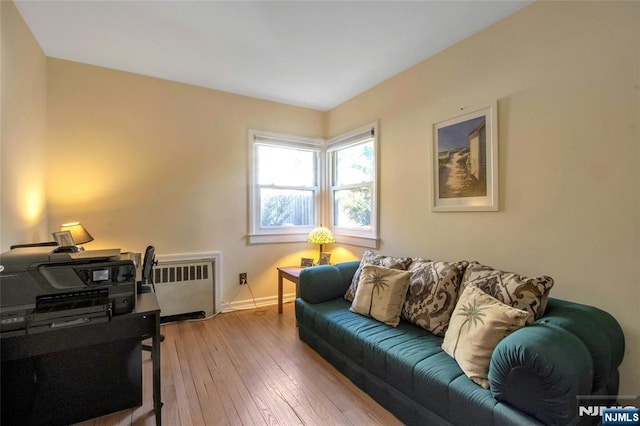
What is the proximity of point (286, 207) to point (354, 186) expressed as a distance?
3.03 feet

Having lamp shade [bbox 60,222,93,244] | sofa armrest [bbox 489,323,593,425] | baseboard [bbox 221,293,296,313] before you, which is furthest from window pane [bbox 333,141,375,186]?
lamp shade [bbox 60,222,93,244]

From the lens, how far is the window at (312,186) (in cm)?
339

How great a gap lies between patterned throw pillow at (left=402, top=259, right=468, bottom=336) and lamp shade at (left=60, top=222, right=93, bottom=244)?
8.91 ft

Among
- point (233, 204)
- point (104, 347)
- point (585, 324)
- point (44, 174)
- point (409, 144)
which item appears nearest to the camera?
point (585, 324)

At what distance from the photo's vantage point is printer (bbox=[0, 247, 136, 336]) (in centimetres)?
136

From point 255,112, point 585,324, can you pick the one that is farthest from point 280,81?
point 585,324

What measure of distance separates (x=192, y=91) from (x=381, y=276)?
109 inches

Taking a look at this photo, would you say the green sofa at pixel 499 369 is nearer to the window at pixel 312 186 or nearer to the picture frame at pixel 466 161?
the picture frame at pixel 466 161

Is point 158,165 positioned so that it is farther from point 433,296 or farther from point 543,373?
point 543,373

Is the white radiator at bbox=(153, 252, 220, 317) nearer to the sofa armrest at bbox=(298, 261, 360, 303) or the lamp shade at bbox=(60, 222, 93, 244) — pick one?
the lamp shade at bbox=(60, 222, 93, 244)

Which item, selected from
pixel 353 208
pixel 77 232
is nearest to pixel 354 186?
pixel 353 208

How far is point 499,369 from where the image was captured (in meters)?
1.29

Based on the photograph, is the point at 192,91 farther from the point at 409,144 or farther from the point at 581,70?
the point at 581,70

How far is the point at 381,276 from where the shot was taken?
7.49 feet
